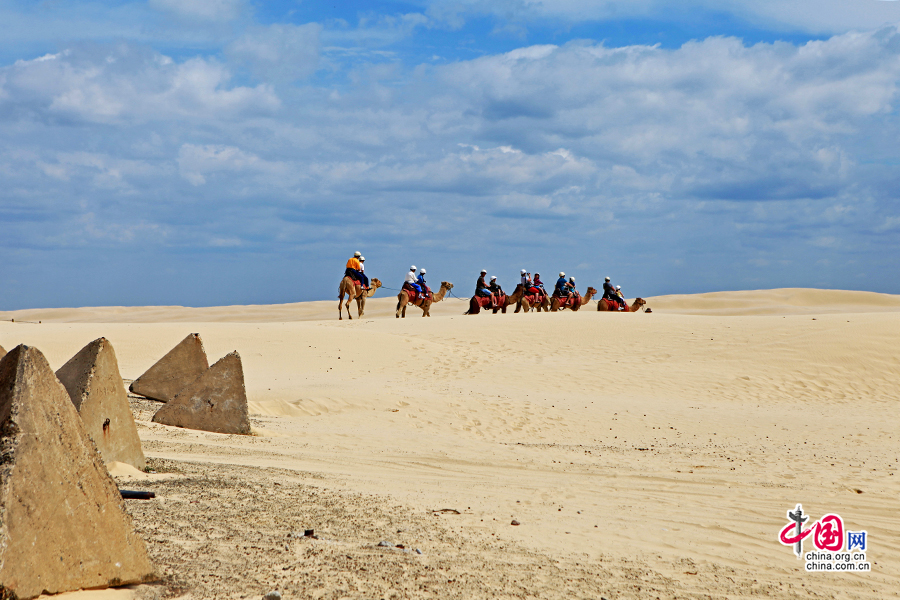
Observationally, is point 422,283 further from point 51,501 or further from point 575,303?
point 51,501

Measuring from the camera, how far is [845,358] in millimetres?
18016

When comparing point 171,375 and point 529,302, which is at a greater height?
point 529,302

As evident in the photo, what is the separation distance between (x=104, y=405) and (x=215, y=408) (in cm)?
336

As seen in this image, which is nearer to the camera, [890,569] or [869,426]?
[890,569]

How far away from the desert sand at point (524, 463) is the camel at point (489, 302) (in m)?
11.9

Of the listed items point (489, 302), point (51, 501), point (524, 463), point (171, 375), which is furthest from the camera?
point (489, 302)

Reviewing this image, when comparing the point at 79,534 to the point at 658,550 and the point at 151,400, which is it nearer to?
the point at 658,550

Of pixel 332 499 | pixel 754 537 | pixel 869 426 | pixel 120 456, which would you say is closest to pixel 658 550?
pixel 754 537

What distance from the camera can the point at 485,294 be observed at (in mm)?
34000

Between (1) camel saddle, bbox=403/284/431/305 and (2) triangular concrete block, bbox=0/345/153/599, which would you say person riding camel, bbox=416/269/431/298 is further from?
(2) triangular concrete block, bbox=0/345/153/599

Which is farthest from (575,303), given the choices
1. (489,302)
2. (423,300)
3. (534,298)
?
(423,300)

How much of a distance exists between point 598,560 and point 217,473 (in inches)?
134

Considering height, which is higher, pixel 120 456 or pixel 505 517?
pixel 120 456

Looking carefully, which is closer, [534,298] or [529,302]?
[529,302]
